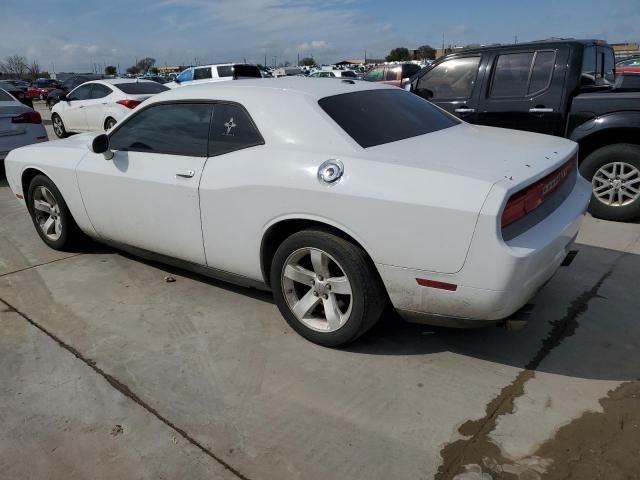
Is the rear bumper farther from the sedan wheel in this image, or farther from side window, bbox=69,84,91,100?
the sedan wheel

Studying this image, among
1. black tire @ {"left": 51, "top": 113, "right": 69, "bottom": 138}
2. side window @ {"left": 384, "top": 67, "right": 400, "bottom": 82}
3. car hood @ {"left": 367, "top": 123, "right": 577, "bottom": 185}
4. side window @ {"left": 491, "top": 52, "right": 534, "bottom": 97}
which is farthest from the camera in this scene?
side window @ {"left": 384, "top": 67, "right": 400, "bottom": 82}

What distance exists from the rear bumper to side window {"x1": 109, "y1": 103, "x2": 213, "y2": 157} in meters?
1.59

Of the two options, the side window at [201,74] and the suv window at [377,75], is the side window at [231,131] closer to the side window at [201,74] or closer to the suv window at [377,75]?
the suv window at [377,75]

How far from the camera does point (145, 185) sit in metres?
3.70

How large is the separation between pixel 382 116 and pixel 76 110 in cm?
1091

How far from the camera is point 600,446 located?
2.35 m

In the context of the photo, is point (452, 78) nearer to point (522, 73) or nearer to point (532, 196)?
point (522, 73)

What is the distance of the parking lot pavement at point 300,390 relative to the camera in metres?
2.32

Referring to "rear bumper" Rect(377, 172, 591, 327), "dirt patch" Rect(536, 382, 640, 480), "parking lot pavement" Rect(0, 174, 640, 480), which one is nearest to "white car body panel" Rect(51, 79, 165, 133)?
"parking lot pavement" Rect(0, 174, 640, 480)

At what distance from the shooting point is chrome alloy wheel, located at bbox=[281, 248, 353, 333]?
2.99 meters

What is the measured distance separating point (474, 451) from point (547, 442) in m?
0.34

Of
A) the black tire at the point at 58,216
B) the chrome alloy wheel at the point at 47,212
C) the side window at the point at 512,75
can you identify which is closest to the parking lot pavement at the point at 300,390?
the black tire at the point at 58,216

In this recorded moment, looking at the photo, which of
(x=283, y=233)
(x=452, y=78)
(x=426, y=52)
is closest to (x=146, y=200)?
(x=283, y=233)

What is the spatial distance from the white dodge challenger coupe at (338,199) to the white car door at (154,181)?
12 millimetres
